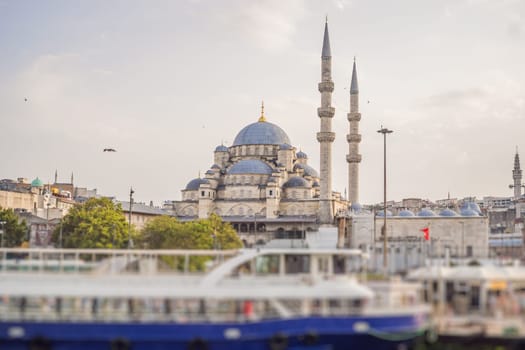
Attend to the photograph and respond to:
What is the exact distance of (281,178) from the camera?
233 ft

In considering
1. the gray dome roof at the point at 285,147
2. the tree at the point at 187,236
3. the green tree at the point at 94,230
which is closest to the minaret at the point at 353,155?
the gray dome roof at the point at 285,147

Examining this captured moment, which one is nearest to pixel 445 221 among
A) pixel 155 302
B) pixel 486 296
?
pixel 486 296

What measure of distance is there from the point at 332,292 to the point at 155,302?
5.06m

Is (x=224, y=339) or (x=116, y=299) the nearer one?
(x=224, y=339)

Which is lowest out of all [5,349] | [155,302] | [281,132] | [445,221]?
[5,349]

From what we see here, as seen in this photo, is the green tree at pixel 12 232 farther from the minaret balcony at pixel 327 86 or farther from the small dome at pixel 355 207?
the small dome at pixel 355 207

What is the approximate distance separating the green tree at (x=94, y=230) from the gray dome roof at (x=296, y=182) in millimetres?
23279

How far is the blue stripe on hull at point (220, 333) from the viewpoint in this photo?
19266 mm

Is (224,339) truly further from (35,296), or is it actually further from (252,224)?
(252,224)

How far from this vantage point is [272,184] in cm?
6862

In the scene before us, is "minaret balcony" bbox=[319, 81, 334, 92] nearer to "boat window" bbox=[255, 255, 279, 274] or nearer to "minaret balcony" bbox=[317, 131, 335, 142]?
"minaret balcony" bbox=[317, 131, 335, 142]

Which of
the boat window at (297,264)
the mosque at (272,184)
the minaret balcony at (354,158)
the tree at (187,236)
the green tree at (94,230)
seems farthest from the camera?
the minaret balcony at (354,158)

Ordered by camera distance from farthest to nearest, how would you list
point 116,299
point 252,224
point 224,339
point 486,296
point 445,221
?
point 252,224, point 445,221, point 486,296, point 116,299, point 224,339

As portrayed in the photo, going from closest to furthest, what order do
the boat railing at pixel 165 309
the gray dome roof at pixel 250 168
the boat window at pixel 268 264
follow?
the boat railing at pixel 165 309 < the boat window at pixel 268 264 < the gray dome roof at pixel 250 168
